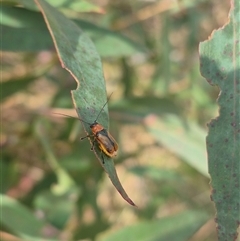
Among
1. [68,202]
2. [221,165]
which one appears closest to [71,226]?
[68,202]

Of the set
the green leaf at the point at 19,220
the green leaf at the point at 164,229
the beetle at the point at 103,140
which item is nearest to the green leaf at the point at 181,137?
the green leaf at the point at 164,229

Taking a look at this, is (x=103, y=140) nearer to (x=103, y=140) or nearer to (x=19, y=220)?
(x=103, y=140)

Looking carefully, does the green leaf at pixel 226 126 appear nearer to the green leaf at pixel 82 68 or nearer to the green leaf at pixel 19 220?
the green leaf at pixel 82 68

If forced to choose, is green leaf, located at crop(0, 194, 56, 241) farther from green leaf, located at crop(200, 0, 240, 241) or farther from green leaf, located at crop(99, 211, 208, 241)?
green leaf, located at crop(200, 0, 240, 241)

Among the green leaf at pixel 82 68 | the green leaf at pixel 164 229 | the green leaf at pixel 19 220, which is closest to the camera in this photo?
the green leaf at pixel 82 68

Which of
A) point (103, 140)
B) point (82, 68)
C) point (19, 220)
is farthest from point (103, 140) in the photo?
point (19, 220)

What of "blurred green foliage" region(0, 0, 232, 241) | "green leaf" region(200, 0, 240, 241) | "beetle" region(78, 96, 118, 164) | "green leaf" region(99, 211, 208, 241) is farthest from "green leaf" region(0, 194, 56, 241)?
→ "green leaf" region(200, 0, 240, 241)
